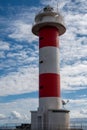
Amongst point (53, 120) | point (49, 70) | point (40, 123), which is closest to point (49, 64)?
point (49, 70)

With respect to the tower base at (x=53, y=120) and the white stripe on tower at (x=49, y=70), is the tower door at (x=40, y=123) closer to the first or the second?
the tower base at (x=53, y=120)

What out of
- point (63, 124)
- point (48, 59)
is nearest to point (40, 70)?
point (48, 59)

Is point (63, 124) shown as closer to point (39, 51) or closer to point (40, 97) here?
point (40, 97)

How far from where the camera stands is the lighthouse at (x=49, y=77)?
27.5 m

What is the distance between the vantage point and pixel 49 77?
2842cm

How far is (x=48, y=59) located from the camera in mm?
28969

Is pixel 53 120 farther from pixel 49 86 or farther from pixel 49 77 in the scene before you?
pixel 49 77

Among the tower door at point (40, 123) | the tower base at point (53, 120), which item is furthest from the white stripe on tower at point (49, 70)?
the tower door at point (40, 123)

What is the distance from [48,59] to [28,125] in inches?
326

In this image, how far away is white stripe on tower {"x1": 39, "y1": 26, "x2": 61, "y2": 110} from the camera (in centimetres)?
2820

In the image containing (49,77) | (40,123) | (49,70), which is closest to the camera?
(40,123)

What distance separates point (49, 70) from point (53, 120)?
5.31 meters

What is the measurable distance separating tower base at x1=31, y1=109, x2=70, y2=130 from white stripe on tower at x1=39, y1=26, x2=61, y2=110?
82cm

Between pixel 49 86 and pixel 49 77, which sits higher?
pixel 49 77
